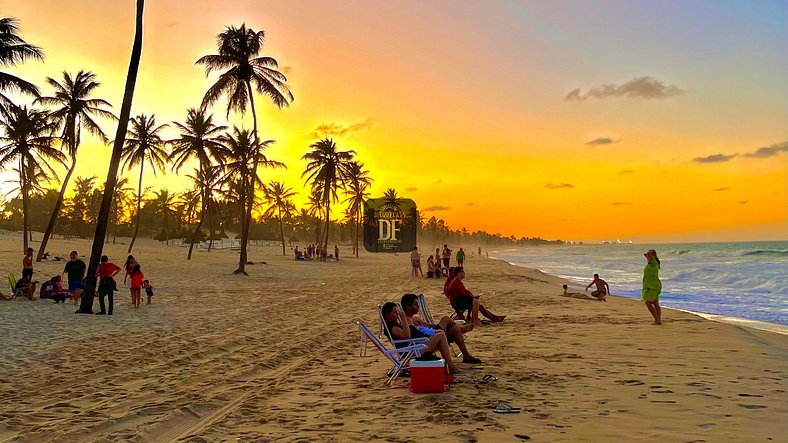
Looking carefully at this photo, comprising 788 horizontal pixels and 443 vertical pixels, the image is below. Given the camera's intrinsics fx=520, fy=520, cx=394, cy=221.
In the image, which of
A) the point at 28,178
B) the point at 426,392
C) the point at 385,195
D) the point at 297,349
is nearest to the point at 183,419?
the point at 426,392

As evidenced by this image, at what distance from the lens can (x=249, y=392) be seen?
241 inches

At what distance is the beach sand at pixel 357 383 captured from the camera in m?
4.55

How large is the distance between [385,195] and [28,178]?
181 ft

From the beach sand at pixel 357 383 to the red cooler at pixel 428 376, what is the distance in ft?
0.38

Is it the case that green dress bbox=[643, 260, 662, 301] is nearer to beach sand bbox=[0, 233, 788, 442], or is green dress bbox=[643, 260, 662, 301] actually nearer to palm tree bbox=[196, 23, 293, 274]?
beach sand bbox=[0, 233, 788, 442]

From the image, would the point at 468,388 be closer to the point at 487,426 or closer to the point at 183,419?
the point at 487,426

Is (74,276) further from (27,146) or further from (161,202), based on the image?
(161,202)

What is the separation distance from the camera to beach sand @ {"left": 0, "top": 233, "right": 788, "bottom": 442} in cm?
455

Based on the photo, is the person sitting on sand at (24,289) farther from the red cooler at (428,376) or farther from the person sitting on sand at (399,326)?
the red cooler at (428,376)

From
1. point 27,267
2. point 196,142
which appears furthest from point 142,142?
point 27,267

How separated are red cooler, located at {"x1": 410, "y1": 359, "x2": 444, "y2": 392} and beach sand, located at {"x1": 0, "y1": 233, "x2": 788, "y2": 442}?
0.38 feet

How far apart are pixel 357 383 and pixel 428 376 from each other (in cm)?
115

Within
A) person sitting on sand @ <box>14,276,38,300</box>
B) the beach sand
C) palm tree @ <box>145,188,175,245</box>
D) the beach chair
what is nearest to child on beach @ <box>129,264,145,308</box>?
the beach sand

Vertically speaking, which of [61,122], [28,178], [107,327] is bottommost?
[107,327]
